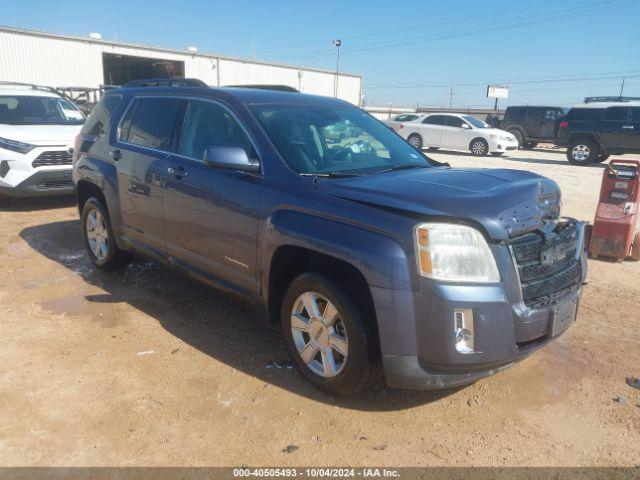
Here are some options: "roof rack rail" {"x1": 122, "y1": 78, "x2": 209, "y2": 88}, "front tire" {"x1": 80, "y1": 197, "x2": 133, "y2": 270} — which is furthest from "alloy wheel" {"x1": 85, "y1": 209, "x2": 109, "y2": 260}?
"roof rack rail" {"x1": 122, "y1": 78, "x2": 209, "y2": 88}

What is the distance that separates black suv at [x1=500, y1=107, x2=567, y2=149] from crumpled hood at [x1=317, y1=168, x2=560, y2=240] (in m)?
20.4

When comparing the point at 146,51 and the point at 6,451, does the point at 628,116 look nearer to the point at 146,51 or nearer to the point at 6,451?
the point at 6,451

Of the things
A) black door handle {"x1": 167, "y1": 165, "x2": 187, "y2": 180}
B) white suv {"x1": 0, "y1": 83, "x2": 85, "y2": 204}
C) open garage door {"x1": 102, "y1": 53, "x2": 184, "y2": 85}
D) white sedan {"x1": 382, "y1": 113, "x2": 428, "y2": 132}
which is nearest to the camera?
black door handle {"x1": 167, "y1": 165, "x2": 187, "y2": 180}

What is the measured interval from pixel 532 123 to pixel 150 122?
2120 cm

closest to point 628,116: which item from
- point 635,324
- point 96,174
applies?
point 635,324

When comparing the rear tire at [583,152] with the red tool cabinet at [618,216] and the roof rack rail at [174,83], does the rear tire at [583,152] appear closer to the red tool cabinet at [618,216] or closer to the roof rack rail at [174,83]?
the red tool cabinet at [618,216]

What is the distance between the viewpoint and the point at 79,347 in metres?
3.80

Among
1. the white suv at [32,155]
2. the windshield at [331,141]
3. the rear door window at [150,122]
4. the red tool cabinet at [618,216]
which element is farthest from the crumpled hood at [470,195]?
the white suv at [32,155]

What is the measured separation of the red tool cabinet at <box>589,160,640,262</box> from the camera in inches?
233

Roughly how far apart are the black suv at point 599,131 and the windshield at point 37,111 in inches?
592

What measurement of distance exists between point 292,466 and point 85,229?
395 centimetres

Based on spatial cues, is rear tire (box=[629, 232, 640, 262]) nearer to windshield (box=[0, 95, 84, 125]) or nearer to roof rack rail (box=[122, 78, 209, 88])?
roof rack rail (box=[122, 78, 209, 88])

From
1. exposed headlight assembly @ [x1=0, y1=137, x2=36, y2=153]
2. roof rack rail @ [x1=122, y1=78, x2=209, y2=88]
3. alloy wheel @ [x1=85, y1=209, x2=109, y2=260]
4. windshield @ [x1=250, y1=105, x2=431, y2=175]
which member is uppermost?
roof rack rail @ [x1=122, y1=78, x2=209, y2=88]

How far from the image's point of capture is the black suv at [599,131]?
16312mm
